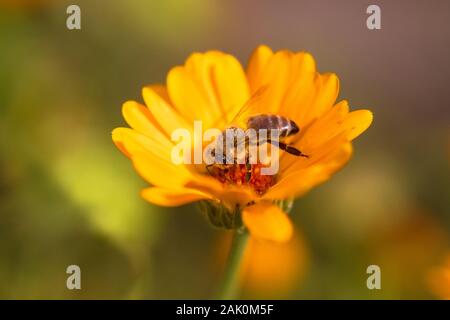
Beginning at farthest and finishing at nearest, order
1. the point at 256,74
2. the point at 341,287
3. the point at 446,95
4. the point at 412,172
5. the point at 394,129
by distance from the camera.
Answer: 1. the point at 446,95
2. the point at 394,129
3. the point at 412,172
4. the point at 341,287
5. the point at 256,74

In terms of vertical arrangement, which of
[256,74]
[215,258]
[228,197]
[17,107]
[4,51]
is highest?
[4,51]

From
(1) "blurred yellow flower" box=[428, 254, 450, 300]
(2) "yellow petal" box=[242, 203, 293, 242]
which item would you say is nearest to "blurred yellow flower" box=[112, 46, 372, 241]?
(2) "yellow petal" box=[242, 203, 293, 242]

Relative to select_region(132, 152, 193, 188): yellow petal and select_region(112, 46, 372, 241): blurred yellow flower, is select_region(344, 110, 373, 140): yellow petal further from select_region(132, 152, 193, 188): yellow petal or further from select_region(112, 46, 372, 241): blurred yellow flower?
select_region(132, 152, 193, 188): yellow petal

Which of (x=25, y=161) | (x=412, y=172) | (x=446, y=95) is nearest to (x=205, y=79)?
(x=25, y=161)

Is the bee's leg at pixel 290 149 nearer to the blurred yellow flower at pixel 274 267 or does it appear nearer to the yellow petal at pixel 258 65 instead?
the yellow petal at pixel 258 65

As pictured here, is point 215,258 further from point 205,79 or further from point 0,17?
point 0,17

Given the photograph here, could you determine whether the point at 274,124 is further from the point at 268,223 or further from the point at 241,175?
the point at 268,223

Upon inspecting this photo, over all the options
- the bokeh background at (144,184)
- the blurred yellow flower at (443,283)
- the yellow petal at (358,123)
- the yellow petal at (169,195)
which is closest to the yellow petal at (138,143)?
the yellow petal at (169,195)

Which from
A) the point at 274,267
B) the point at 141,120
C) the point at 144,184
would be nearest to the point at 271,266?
the point at 274,267
